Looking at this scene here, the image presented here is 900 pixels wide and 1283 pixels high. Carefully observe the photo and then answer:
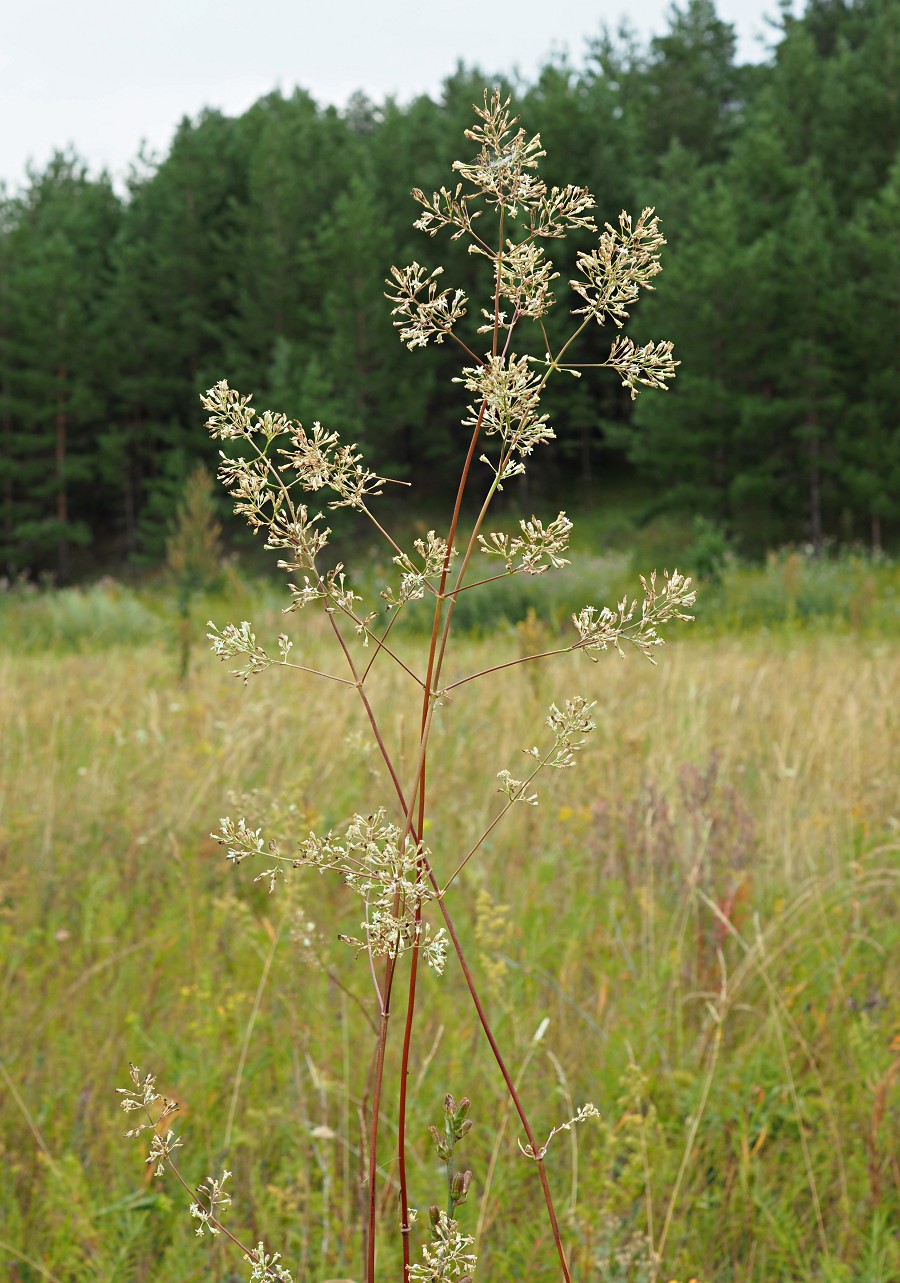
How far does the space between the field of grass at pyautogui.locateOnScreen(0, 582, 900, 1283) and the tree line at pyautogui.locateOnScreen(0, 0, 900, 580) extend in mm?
19945

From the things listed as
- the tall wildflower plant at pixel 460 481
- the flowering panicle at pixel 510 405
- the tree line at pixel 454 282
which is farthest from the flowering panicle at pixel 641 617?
the tree line at pixel 454 282

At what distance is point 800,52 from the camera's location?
29125 millimetres

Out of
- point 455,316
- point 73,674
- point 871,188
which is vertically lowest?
point 73,674

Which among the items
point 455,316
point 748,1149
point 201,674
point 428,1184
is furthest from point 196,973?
point 201,674

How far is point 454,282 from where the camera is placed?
96.8ft

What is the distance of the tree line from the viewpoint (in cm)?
2430

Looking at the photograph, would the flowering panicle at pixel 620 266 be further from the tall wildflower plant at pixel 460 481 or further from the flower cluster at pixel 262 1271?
the flower cluster at pixel 262 1271

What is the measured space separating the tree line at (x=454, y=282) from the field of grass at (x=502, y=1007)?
65.4 ft

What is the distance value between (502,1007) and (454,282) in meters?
29.7

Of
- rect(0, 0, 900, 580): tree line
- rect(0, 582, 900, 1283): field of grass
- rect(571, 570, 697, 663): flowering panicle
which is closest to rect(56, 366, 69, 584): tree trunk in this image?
rect(0, 0, 900, 580): tree line

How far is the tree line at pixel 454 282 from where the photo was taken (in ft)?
79.7

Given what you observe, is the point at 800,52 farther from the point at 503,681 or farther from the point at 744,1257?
the point at 744,1257

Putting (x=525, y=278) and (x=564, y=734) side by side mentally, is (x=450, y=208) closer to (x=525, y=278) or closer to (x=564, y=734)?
(x=525, y=278)

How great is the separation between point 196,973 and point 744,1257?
1237 millimetres
